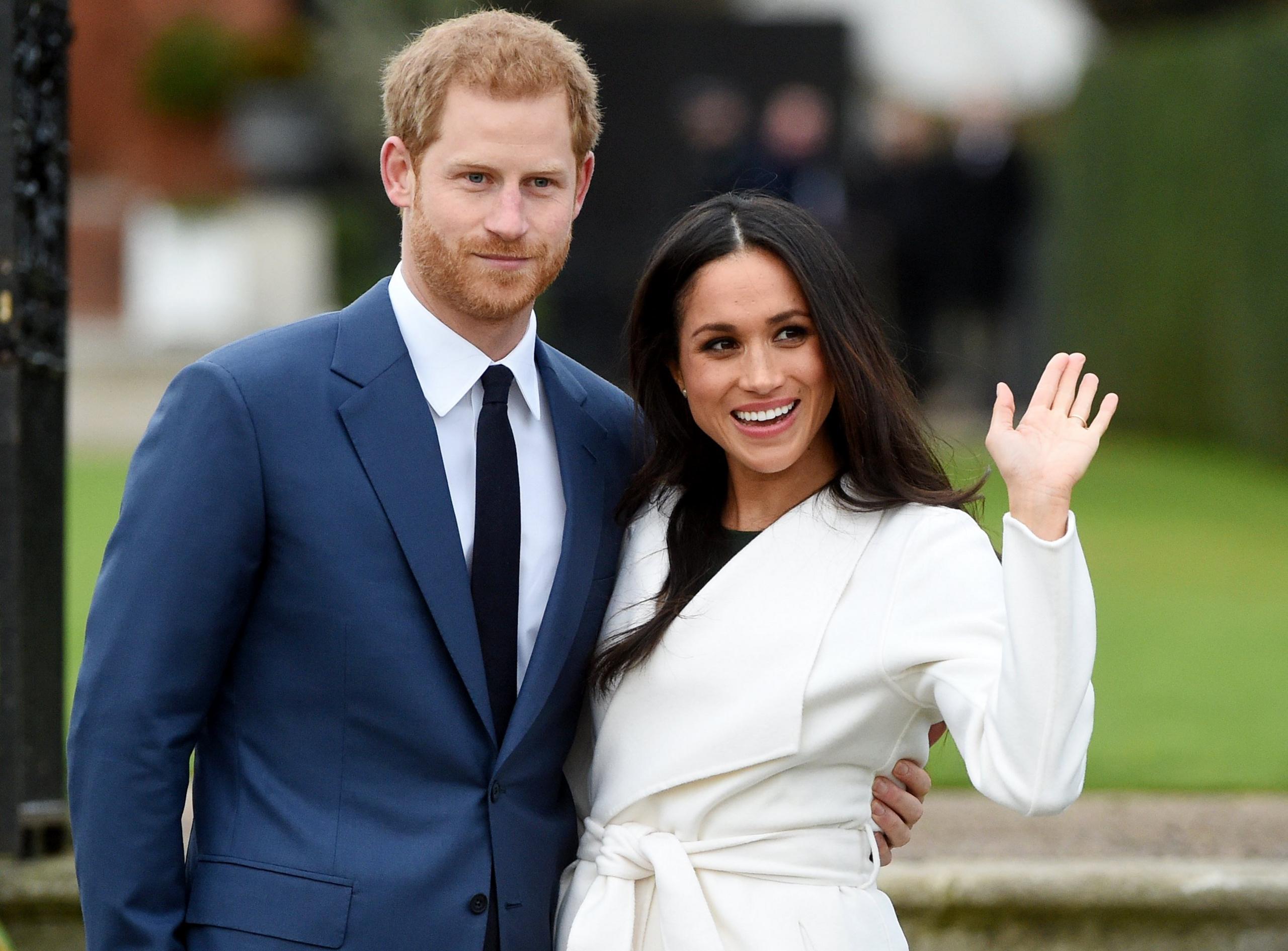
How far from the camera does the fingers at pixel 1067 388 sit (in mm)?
2602

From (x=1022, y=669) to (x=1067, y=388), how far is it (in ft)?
1.46

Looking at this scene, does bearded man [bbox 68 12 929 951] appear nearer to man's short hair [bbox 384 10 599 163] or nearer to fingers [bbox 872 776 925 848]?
man's short hair [bbox 384 10 599 163]

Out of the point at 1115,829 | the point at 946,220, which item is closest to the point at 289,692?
the point at 1115,829

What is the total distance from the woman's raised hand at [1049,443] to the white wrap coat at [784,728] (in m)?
0.22

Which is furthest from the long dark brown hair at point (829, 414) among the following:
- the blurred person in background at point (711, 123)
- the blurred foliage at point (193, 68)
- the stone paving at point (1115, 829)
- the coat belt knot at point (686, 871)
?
the blurred foliage at point (193, 68)

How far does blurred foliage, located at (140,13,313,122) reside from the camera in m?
19.5

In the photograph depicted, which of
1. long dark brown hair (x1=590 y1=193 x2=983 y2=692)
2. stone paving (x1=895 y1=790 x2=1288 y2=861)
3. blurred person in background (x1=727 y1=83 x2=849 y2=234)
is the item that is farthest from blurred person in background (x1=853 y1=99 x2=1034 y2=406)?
long dark brown hair (x1=590 y1=193 x2=983 y2=692)

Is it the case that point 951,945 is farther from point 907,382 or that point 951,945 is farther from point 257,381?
point 257,381

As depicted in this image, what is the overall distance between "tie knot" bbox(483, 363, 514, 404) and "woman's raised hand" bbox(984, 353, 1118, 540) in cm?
76

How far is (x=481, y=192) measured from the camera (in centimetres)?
274

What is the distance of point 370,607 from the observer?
2.65 m

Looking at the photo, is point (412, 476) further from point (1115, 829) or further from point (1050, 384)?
point (1115, 829)

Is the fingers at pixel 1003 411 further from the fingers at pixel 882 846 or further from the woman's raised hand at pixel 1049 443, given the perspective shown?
the fingers at pixel 882 846

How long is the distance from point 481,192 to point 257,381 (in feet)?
1.46
